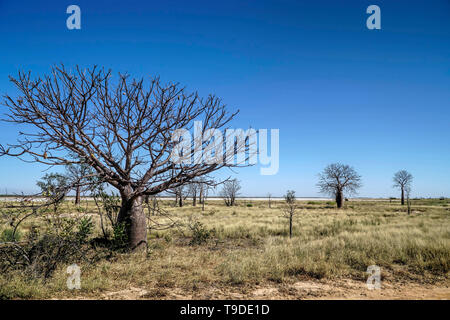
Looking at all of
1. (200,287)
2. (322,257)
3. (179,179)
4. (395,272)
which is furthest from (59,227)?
(395,272)

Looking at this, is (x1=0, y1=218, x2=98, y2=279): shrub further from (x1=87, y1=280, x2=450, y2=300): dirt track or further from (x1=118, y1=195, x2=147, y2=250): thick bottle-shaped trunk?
(x1=87, y1=280, x2=450, y2=300): dirt track

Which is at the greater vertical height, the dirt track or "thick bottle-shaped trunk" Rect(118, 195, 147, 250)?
"thick bottle-shaped trunk" Rect(118, 195, 147, 250)

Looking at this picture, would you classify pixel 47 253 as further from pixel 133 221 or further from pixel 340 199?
pixel 340 199

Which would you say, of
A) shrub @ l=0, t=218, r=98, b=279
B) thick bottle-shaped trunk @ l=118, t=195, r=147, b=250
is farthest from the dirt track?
thick bottle-shaped trunk @ l=118, t=195, r=147, b=250

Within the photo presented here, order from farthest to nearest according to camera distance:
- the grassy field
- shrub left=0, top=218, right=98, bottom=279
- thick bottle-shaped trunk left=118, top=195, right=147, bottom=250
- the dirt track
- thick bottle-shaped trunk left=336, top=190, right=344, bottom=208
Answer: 1. thick bottle-shaped trunk left=336, top=190, right=344, bottom=208
2. thick bottle-shaped trunk left=118, top=195, right=147, bottom=250
3. shrub left=0, top=218, right=98, bottom=279
4. the grassy field
5. the dirt track

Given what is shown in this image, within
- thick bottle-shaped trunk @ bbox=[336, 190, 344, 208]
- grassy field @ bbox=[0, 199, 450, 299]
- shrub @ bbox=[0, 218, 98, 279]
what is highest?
shrub @ bbox=[0, 218, 98, 279]

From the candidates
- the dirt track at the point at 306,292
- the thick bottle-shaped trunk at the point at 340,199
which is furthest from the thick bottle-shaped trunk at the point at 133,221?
the thick bottle-shaped trunk at the point at 340,199

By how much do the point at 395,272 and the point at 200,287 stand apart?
468 cm

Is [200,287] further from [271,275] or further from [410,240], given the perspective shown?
[410,240]

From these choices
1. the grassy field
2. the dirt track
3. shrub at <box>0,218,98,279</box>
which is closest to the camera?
the dirt track

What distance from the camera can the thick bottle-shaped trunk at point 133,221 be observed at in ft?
22.8

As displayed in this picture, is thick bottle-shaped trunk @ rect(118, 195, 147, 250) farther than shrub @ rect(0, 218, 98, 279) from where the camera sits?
Yes

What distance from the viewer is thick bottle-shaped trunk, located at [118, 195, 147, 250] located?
22.8 ft
